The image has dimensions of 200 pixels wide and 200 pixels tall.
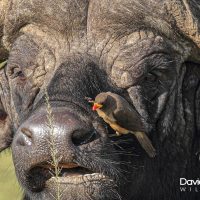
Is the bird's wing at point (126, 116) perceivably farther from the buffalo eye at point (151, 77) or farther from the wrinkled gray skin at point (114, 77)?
the buffalo eye at point (151, 77)

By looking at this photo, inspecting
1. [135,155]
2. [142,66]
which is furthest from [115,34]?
[135,155]

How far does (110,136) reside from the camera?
308 inches

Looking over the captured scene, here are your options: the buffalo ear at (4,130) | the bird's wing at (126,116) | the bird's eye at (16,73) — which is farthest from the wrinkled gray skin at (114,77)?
the buffalo ear at (4,130)

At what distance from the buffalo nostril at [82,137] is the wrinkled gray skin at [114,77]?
4cm

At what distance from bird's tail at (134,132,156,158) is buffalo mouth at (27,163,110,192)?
43 centimetres

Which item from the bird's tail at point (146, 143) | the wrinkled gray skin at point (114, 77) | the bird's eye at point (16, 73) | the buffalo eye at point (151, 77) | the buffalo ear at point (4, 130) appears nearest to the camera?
the wrinkled gray skin at point (114, 77)

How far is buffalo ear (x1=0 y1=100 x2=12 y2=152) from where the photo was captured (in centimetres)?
939

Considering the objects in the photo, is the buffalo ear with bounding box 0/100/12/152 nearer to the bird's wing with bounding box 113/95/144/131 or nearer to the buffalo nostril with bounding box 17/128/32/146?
the buffalo nostril with bounding box 17/128/32/146

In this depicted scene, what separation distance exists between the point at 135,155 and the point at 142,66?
2.38 feet

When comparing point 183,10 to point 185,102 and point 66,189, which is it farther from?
point 66,189

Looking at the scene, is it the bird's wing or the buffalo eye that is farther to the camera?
the buffalo eye

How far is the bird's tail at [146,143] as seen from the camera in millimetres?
8047

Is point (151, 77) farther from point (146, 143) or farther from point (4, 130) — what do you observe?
point (4, 130)

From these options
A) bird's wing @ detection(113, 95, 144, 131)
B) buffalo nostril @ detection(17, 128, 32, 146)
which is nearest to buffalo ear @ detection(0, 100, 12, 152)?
buffalo nostril @ detection(17, 128, 32, 146)
